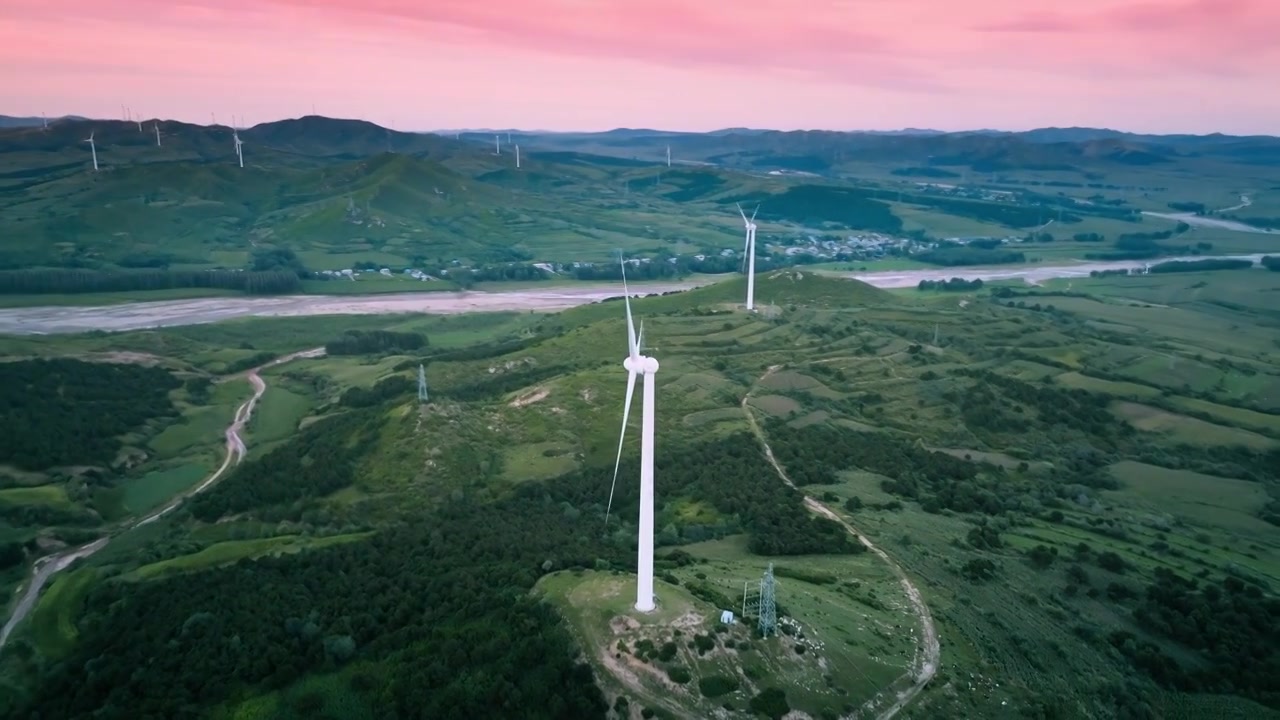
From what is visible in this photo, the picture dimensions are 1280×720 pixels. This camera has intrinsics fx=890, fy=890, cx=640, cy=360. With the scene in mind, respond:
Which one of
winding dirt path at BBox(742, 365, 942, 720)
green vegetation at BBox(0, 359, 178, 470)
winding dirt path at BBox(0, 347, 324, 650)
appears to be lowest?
winding dirt path at BBox(0, 347, 324, 650)

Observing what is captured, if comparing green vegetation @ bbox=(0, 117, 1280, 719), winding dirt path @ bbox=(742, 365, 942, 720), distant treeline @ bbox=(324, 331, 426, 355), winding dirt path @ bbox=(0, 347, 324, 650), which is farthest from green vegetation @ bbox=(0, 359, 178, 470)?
winding dirt path @ bbox=(742, 365, 942, 720)

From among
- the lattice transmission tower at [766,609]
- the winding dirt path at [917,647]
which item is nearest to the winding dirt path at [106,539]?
the lattice transmission tower at [766,609]

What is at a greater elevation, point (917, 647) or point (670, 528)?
point (917, 647)

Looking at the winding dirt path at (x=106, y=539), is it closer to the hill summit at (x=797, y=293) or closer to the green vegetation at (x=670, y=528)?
the green vegetation at (x=670, y=528)

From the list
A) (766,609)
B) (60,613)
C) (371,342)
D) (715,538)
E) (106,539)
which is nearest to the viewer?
(766,609)

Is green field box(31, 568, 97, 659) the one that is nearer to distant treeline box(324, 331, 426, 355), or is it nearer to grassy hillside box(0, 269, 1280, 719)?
grassy hillside box(0, 269, 1280, 719)

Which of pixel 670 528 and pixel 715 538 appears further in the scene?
pixel 670 528

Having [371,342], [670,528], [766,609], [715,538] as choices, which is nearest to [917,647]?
[766,609]

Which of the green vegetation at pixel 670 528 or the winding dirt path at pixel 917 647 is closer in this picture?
the winding dirt path at pixel 917 647

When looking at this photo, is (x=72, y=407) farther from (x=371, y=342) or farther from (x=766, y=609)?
(x=766, y=609)
